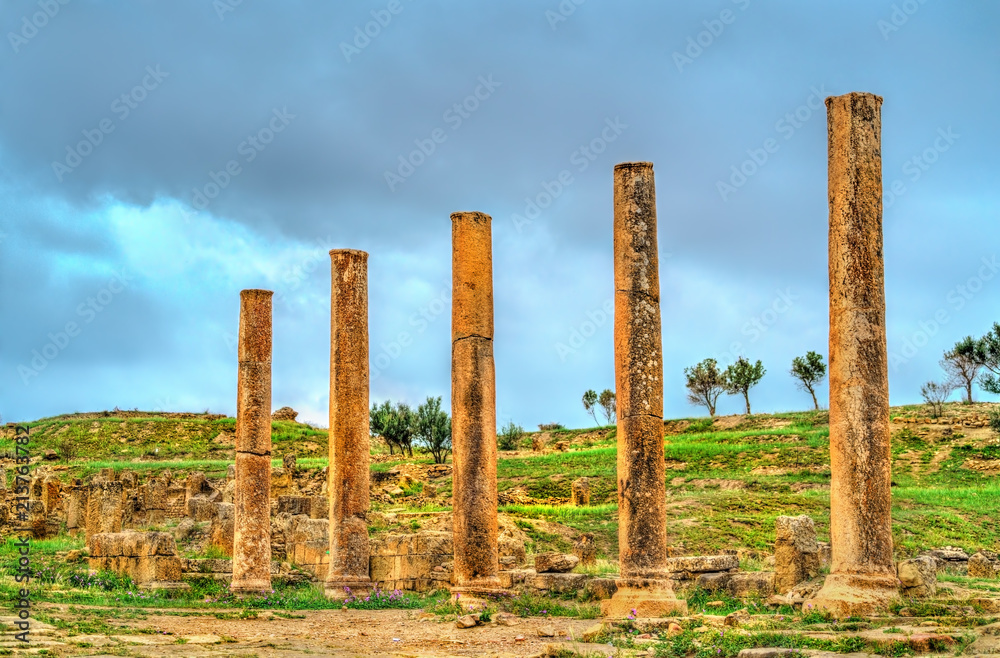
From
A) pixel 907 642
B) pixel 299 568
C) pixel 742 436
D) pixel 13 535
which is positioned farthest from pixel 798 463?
pixel 907 642

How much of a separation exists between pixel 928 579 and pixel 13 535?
26.3 meters

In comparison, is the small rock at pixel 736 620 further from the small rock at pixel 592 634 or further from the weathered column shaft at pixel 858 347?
the weathered column shaft at pixel 858 347

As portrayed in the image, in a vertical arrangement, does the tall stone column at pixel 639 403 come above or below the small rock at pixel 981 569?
above

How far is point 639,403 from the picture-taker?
1667 centimetres

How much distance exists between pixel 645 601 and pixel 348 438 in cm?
776

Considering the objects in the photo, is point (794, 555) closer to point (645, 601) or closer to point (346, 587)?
point (645, 601)

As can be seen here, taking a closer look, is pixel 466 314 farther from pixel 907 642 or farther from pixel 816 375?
pixel 816 375

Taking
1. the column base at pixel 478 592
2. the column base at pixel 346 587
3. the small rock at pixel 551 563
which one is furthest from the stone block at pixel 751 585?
the column base at pixel 346 587

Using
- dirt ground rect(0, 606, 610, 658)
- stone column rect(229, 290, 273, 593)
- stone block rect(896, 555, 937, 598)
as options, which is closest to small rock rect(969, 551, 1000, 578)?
stone block rect(896, 555, 937, 598)

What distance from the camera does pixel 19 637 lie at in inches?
486

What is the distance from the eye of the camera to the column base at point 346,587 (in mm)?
20969

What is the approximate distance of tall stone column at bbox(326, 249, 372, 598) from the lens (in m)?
21.4

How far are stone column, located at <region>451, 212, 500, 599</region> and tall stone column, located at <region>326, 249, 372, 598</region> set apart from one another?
111 inches

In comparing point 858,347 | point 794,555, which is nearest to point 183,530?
point 794,555
